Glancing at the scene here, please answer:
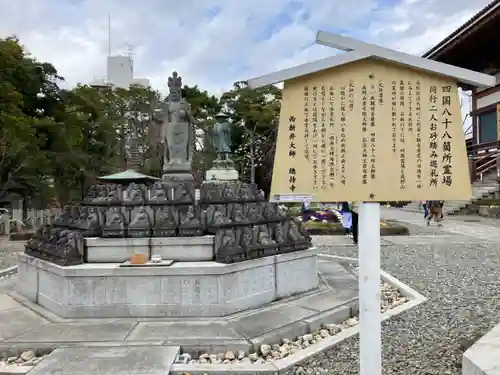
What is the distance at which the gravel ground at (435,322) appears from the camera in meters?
4.26

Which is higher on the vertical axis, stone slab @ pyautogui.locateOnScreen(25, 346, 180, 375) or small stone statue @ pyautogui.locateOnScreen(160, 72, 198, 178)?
small stone statue @ pyautogui.locateOnScreen(160, 72, 198, 178)

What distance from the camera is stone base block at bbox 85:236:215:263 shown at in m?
6.35

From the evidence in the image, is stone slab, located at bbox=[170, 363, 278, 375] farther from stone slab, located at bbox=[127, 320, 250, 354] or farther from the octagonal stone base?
the octagonal stone base

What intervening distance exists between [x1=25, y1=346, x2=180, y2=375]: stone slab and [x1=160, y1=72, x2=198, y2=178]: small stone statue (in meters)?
4.67

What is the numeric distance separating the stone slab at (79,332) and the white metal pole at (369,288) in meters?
2.88

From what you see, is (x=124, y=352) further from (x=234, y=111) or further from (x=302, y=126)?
(x=234, y=111)

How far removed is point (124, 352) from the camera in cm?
446

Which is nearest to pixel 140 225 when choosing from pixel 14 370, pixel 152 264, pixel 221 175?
pixel 152 264

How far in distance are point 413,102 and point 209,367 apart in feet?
9.80

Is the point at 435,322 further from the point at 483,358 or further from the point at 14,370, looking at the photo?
the point at 14,370

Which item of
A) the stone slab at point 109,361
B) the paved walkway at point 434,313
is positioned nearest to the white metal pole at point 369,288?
the paved walkway at point 434,313

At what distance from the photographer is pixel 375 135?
3.17m

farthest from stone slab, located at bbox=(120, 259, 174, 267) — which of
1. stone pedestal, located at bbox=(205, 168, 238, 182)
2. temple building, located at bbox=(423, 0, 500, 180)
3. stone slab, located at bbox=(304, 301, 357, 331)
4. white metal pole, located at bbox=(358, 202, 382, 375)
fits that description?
temple building, located at bbox=(423, 0, 500, 180)

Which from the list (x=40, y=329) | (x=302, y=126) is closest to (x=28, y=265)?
(x=40, y=329)
